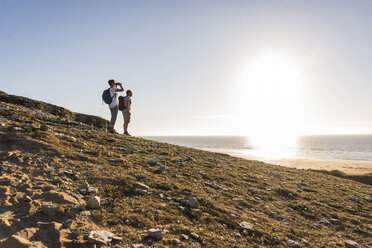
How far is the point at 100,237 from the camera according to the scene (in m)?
3.55

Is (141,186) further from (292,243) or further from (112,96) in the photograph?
(112,96)

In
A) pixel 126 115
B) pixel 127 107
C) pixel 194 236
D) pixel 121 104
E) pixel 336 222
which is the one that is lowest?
pixel 336 222

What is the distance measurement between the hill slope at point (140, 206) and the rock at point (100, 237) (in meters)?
0.04

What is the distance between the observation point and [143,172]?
737cm

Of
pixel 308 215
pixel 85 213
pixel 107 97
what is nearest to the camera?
pixel 85 213

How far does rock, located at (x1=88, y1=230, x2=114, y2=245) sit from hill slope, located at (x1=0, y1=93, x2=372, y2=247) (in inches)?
1.6

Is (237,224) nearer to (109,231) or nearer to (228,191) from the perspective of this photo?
(228,191)

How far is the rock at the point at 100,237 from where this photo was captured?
3.43 metres

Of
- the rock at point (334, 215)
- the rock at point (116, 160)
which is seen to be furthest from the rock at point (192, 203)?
the rock at point (334, 215)

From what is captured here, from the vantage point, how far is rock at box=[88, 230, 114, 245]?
343 centimetres

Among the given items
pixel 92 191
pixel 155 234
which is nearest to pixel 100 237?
pixel 155 234

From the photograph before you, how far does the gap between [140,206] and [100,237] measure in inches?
59.1

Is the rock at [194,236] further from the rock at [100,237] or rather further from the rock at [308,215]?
the rock at [308,215]

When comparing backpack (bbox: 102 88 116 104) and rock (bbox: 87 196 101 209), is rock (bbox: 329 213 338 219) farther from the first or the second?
backpack (bbox: 102 88 116 104)
